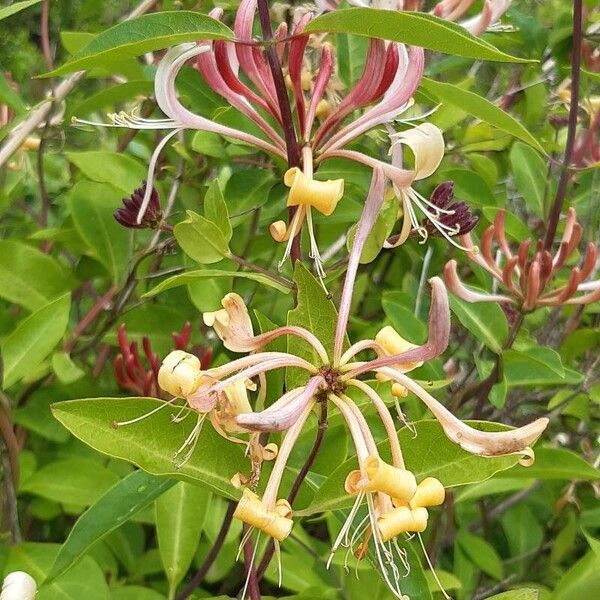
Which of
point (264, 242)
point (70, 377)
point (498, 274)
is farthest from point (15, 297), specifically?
point (498, 274)

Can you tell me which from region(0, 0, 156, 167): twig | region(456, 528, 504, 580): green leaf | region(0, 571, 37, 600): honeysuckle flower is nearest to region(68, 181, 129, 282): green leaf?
region(0, 0, 156, 167): twig

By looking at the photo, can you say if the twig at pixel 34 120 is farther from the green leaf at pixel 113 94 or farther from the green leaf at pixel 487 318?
the green leaf at pixel 487 318

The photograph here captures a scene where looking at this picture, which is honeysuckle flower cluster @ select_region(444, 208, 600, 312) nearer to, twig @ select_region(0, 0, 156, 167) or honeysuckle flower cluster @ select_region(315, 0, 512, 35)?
honeysuckle flower cluster @ select_region(315, 0, 512, 35)

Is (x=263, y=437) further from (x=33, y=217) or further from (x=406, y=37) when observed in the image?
(x=33, y=217)

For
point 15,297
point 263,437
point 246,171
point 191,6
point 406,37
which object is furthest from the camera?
point 191,6

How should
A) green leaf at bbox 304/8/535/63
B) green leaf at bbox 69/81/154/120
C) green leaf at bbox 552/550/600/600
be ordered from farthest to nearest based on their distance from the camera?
green leaf at bbox 69/81/154/120 → green leaf at bbox 552/550/600/600 → green leaf at bbox 304/8/535/63

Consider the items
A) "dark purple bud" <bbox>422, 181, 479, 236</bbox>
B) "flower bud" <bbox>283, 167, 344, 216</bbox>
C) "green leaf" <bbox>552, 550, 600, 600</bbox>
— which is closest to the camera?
"flower bud" <bbox>283, 167, 344, 216</bbox>
